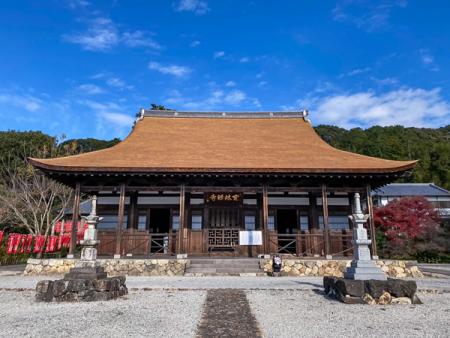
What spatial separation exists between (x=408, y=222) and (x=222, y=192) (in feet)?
38.4

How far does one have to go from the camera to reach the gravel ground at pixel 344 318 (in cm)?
404

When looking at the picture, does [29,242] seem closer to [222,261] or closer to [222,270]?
[222,261]

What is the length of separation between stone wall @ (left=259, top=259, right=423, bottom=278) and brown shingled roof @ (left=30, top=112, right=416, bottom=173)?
10.6 ft

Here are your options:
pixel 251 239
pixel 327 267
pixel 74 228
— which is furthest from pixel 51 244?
pixel 327 267

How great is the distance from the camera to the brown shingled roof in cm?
1096

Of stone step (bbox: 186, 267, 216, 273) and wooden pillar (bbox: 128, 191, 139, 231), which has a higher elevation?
wooden pillar (bbox: 128, 191, 139, 231)

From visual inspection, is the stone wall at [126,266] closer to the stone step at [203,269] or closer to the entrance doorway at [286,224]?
the stone step at [203,269]

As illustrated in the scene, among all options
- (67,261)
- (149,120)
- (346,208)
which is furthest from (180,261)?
(149,120)

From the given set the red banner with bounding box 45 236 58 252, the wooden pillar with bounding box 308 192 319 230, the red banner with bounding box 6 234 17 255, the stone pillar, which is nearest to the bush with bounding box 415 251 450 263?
the wooden pillar with bounding box 308 192 319 230

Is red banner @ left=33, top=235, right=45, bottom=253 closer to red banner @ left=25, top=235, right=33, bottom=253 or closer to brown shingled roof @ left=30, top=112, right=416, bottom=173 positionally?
red banner @ left=25, top=235, right=33, bottom=253

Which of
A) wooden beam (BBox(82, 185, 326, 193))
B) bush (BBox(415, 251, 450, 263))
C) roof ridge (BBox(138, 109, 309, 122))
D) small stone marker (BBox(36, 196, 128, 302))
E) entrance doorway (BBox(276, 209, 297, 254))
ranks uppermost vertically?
roof ridge (BBox(138, 109, 309, 122))

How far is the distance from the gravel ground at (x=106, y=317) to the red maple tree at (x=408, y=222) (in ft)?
48.2

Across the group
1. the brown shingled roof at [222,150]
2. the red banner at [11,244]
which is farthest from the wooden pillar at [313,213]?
the red banner at [11,244]

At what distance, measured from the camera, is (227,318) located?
475cm
